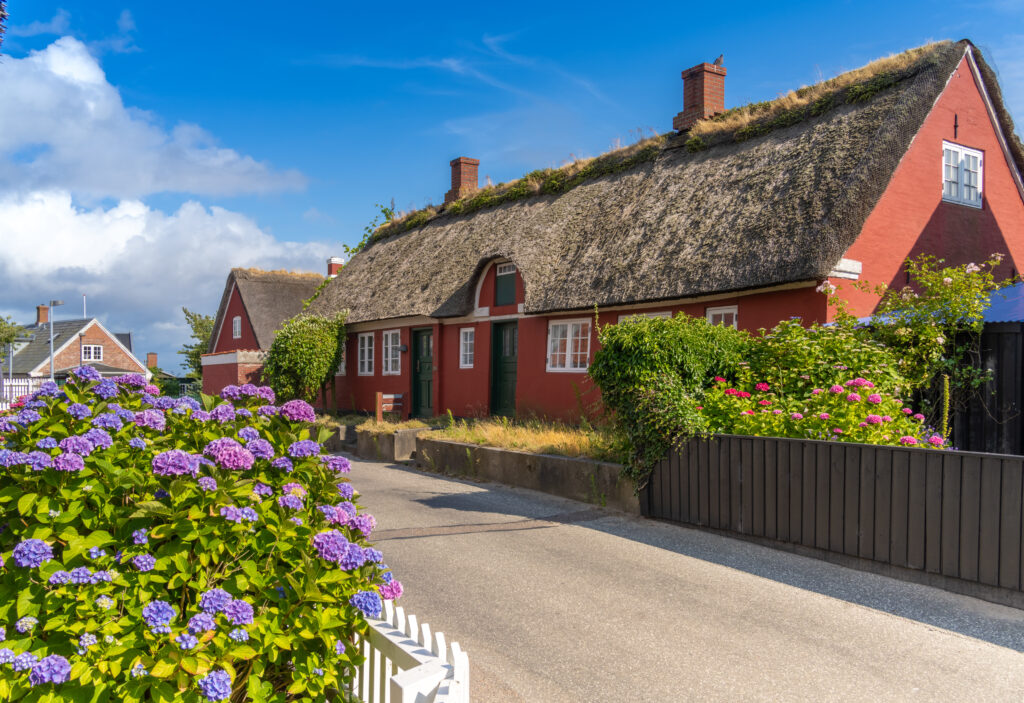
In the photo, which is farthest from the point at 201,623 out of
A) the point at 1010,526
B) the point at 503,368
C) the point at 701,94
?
the point at 701,94

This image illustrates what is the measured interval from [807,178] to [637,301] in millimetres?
3313

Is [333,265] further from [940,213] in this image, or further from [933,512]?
[933,512]

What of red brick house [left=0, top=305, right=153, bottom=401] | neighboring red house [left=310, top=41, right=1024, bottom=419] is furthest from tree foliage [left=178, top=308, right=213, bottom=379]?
neighboring red house [left=310, top=41, right=1024, bottom=419]

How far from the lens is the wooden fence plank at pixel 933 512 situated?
602cm

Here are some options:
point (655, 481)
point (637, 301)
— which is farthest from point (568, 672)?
point (637, 301)

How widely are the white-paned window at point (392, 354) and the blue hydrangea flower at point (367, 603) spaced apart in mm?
17291

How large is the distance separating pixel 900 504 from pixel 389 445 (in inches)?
402

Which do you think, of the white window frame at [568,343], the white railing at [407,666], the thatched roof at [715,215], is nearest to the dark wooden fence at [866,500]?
the thatched roof at [715,215]

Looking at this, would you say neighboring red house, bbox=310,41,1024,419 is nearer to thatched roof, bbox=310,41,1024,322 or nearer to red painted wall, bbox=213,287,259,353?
thatched roof, bbox=310,41,1024,322

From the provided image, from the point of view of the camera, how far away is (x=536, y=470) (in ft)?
35.0

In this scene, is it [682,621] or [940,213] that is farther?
[940,213]

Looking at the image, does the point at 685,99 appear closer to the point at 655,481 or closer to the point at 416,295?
the point at 416,295

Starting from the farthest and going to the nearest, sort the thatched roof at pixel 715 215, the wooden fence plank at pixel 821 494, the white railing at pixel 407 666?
the thatched roof at pixel 715 215 < the wooden fence plank at pixel 821 494 < the white railing at pixel 407 666

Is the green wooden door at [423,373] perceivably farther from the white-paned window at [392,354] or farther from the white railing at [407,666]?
the white railing at [407,666]
